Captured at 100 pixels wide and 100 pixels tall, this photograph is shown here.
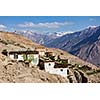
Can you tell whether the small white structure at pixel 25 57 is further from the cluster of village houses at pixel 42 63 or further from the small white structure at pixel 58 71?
the small white structure at pixel 58 71

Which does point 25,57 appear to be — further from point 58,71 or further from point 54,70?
point 58,71

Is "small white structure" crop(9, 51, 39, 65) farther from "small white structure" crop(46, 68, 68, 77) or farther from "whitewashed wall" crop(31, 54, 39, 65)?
"small white structure" crop(46, 68, 68, 77)

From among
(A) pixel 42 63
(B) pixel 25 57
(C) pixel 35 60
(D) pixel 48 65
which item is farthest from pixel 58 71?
(B) pixel 25 57

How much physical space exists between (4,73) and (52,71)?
2408 mm

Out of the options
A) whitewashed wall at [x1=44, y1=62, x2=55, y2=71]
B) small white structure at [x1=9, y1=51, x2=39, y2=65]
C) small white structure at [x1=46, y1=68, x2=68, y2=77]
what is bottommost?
small white structure at [x1=46, y1=68, x2=68, y2=77]

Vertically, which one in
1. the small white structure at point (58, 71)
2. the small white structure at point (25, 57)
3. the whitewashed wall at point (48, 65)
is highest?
the small white structure at point (25, 57)

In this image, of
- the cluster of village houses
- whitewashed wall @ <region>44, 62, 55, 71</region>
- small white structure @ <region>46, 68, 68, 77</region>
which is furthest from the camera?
whitewashed wall @ <region>44, 62, 55, 71</region>

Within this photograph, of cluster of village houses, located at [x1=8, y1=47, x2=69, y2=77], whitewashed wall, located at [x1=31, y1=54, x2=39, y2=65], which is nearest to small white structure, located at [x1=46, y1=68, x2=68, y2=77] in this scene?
cluster of village houses, located at [x1=8, y1=47, x2=69, y2=77]

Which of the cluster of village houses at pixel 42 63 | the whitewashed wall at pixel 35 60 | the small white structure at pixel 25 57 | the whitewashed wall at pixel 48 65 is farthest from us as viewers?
the whitewashed wall at pixel 35 60

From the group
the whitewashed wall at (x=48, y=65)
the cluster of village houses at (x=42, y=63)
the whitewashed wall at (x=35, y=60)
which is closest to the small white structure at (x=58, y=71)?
the cluster of village houses at (x=42, y=63)

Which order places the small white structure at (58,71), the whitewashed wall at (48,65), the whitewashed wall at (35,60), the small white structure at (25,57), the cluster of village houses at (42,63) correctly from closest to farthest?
the small white structure at (58,71), the cluster of village houses at (42,63), the whitewashed wall at (48,65), the small white structure at (25,57), the whitewashed wall at (35,60)

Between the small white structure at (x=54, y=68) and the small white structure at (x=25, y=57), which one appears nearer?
the small white structure at (x=54, y=68)

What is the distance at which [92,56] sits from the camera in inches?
5527

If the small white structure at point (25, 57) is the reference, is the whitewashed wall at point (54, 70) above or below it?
below
